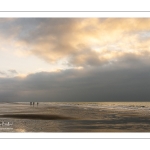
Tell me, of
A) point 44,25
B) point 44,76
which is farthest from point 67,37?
point 44,76

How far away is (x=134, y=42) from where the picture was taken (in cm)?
1337

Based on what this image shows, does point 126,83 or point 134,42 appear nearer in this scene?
point 134,42

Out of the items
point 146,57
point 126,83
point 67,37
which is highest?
point 67,37
